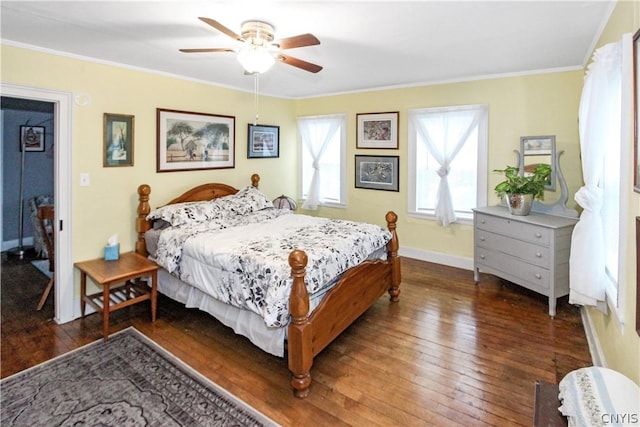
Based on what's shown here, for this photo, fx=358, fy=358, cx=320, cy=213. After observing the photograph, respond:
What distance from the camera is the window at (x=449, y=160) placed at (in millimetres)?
4387

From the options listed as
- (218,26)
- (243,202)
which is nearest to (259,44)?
(218,26)

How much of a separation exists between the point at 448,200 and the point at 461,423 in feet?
9.98

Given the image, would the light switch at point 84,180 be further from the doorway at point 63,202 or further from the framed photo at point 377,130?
the framed photo at point 377,130

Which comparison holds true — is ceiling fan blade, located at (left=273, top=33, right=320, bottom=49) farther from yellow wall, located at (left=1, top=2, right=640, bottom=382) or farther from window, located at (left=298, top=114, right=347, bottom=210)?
window, located at (left=298, top=114, right=347, bottom=210)

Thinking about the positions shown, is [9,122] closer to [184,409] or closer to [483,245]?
[184,409]

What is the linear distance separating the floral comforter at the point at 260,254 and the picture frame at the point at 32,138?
3855mm

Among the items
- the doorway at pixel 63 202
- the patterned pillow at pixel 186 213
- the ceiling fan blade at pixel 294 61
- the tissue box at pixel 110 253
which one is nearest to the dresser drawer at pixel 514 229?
the ceiling fan blade at pixel 294 61

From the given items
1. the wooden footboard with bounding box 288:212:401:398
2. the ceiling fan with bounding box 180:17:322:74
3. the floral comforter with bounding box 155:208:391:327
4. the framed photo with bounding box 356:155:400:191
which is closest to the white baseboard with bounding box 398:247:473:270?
the framed photo with bounding box 356:155:400:191

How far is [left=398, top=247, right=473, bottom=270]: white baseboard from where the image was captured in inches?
183

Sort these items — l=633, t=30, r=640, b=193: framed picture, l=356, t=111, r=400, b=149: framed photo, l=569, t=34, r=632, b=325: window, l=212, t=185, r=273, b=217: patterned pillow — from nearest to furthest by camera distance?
1. l=633, t=30, r=640, b=193: framed picture
2. l=569, t=34, r=632, b=325: window
3. l=212, t=185, r=273, b=217: patterned pillow
4. l=356, t=111, r=400, b=149: framed photo

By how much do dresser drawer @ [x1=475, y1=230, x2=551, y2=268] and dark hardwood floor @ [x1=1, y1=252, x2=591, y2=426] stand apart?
477mm

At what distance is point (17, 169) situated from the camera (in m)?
5.54

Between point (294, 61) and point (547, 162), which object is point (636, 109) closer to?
point (294, 61)

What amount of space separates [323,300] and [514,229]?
221cm
